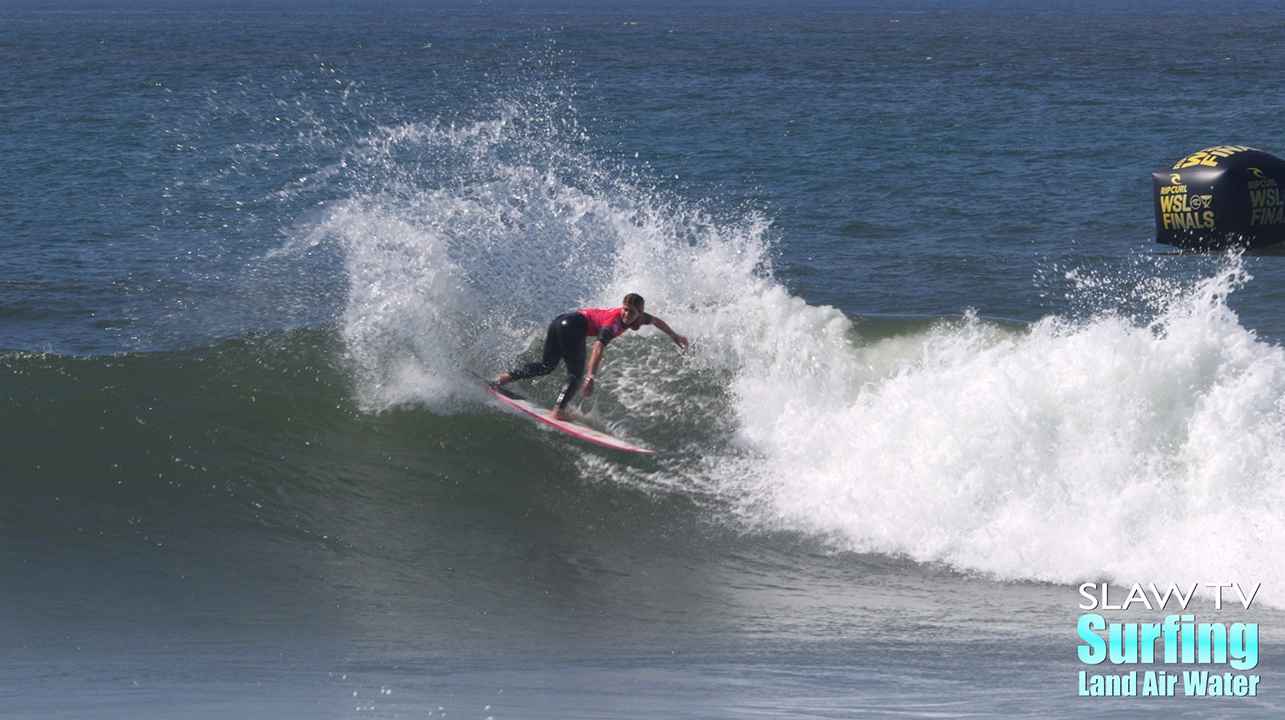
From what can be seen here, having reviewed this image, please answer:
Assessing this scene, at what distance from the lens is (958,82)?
40312 millimetres

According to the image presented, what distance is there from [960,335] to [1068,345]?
46.1 inches

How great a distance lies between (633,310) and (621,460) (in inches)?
56.0

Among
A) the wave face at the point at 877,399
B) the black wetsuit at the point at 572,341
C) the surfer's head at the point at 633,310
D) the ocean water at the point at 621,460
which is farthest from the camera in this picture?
the black wetsuit at the point at 572,341

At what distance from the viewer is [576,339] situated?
10.6m

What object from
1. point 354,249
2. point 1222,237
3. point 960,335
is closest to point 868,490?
point 960,335

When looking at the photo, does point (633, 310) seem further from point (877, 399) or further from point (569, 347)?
point (877, 399)

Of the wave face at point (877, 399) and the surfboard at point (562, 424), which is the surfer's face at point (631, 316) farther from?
the wave face at point (877, 399)

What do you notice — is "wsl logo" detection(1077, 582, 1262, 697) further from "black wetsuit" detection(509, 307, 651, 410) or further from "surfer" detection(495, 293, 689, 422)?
"black wetsuit" detection(509, 307, 651, 410)

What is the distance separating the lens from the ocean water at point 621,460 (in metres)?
6.86

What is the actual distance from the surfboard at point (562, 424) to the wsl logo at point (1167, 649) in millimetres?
4028

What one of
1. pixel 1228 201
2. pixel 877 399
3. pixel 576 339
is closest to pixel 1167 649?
pixel 1228 201

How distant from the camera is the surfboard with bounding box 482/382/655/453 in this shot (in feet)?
33.9

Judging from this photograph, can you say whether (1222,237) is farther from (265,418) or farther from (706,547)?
(265,418)

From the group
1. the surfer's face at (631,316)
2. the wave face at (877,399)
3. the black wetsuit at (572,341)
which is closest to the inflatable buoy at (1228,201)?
the wave face at (877,399)
